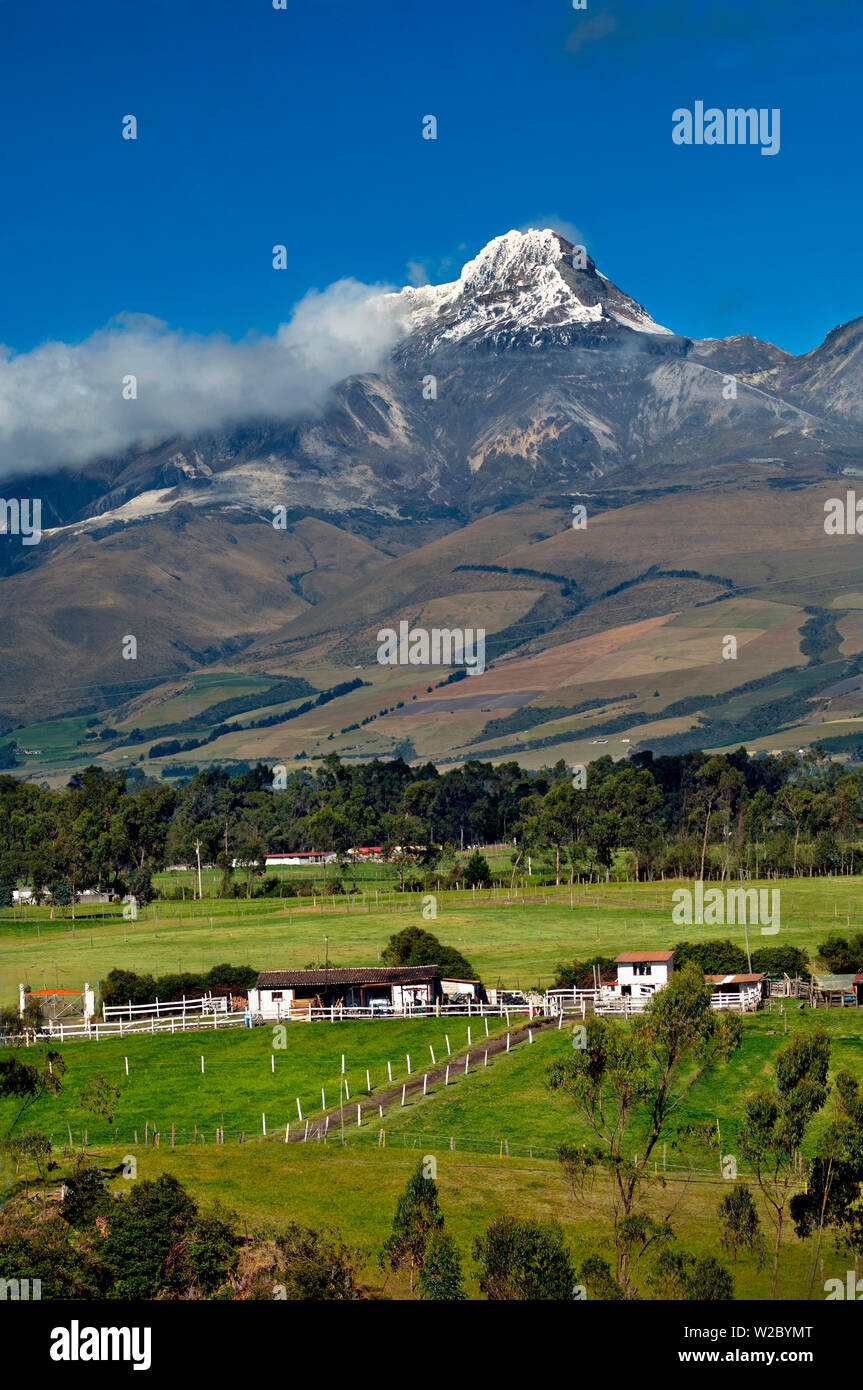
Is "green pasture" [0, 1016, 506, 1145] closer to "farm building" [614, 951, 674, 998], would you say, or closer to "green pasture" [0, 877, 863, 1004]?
"farm building" [614, 951, 674, 998]

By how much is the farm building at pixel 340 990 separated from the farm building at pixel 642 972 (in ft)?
37.7

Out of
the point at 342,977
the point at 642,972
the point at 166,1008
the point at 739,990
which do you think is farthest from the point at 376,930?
the point at 739,990

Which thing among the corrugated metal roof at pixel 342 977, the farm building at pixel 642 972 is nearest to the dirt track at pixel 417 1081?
the corrugated metal roof at pixel 342 977

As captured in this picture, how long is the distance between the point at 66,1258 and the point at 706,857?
437ft

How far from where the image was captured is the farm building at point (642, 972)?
92062mm

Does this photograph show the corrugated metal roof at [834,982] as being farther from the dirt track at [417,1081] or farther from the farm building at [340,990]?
the farm building at [340,990]

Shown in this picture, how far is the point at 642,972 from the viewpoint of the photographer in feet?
304

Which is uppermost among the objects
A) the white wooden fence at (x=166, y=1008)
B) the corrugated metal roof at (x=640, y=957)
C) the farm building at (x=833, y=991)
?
the corrugated metal roof at (x=640, y=957)

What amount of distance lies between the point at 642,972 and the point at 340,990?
19.0 m

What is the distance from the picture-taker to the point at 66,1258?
1532 inches

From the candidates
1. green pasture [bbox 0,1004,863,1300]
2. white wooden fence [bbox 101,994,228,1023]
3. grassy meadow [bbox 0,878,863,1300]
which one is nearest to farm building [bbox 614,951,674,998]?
grassy meadow [bbox 0,878,863,1300]
